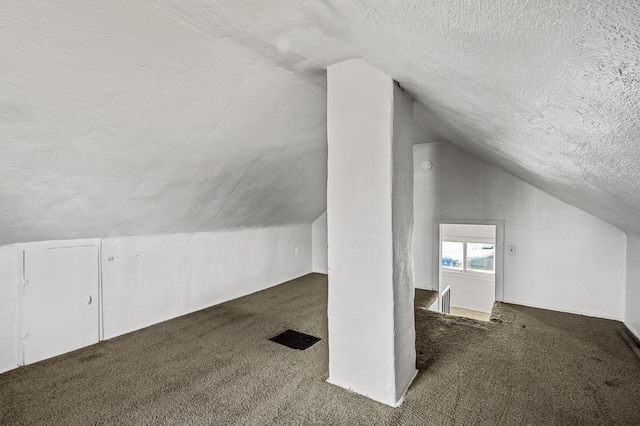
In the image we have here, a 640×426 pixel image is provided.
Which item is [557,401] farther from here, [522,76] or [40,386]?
[40,386]

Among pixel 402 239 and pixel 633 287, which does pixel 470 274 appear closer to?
pixel 633 287

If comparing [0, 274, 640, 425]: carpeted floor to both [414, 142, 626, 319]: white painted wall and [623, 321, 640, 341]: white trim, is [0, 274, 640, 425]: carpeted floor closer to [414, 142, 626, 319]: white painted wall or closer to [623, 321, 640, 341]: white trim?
[623, 321, 640, 341]: white trim

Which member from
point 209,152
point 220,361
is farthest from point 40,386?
point 209,152

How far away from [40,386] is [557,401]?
3777 millimetres

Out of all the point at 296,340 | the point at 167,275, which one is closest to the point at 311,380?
the point at 296,340

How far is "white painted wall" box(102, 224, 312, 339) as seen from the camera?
10.3 feet

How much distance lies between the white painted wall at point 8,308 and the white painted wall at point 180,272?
0.66m

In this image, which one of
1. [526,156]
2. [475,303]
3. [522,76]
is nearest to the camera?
[522,76]

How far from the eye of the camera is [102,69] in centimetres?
164

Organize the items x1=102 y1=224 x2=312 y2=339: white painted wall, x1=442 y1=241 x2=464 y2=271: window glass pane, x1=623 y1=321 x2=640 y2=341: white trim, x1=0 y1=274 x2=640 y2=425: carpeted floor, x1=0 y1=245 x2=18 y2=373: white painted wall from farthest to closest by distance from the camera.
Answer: x1=442 y1=241 x2=464 y2=271: window glass pane → x1=102 y1=224 x2=312 y2=339: white painted wall → x1=623 y1=321 x2=640 y2=341: white trim → x1=0 y1=245 x2=18 y2=373: white painted wall → x1=0 y1=274 x2=640 y2=425: carpeted floor

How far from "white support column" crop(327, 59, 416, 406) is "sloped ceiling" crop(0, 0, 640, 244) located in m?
0.21

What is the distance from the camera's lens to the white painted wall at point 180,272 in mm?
3133

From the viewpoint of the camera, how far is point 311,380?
2.29 meters

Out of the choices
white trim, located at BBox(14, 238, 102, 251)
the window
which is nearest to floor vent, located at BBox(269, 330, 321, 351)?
white trim, located at BBox(14, 238, 102, 251)
